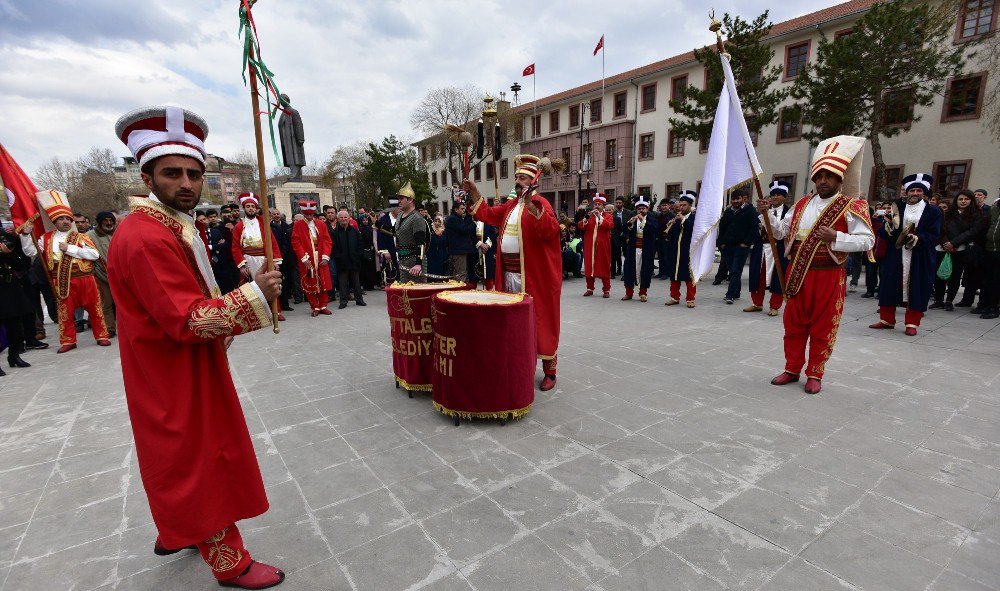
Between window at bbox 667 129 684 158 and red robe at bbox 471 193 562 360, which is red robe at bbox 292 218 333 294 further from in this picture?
window at bbox 667 129 684 158

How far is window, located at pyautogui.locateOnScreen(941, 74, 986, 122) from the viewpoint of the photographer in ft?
56.3

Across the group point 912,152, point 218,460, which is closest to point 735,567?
point 218,460

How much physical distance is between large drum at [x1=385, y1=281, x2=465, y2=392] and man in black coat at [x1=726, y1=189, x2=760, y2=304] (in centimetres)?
626

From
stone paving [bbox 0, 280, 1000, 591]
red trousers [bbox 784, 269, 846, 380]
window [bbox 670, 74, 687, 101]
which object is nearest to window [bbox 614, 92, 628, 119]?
window [bbox 670, 74, 687, 101]

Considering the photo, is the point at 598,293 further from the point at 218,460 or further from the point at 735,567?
the point at 218,460

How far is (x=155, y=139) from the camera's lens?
179cm

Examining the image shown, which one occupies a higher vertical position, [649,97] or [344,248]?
[649,97]

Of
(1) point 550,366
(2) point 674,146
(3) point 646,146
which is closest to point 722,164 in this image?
(1) point 550,366

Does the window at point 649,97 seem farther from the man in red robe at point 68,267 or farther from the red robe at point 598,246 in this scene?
the man in red robe at point 68,267

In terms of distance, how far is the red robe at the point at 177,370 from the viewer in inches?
66.6

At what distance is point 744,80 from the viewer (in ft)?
66.1

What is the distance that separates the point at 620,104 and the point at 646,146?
3798mm

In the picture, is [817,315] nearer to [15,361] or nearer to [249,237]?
[249,237]

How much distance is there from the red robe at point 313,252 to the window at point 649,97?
2677 centimetres
